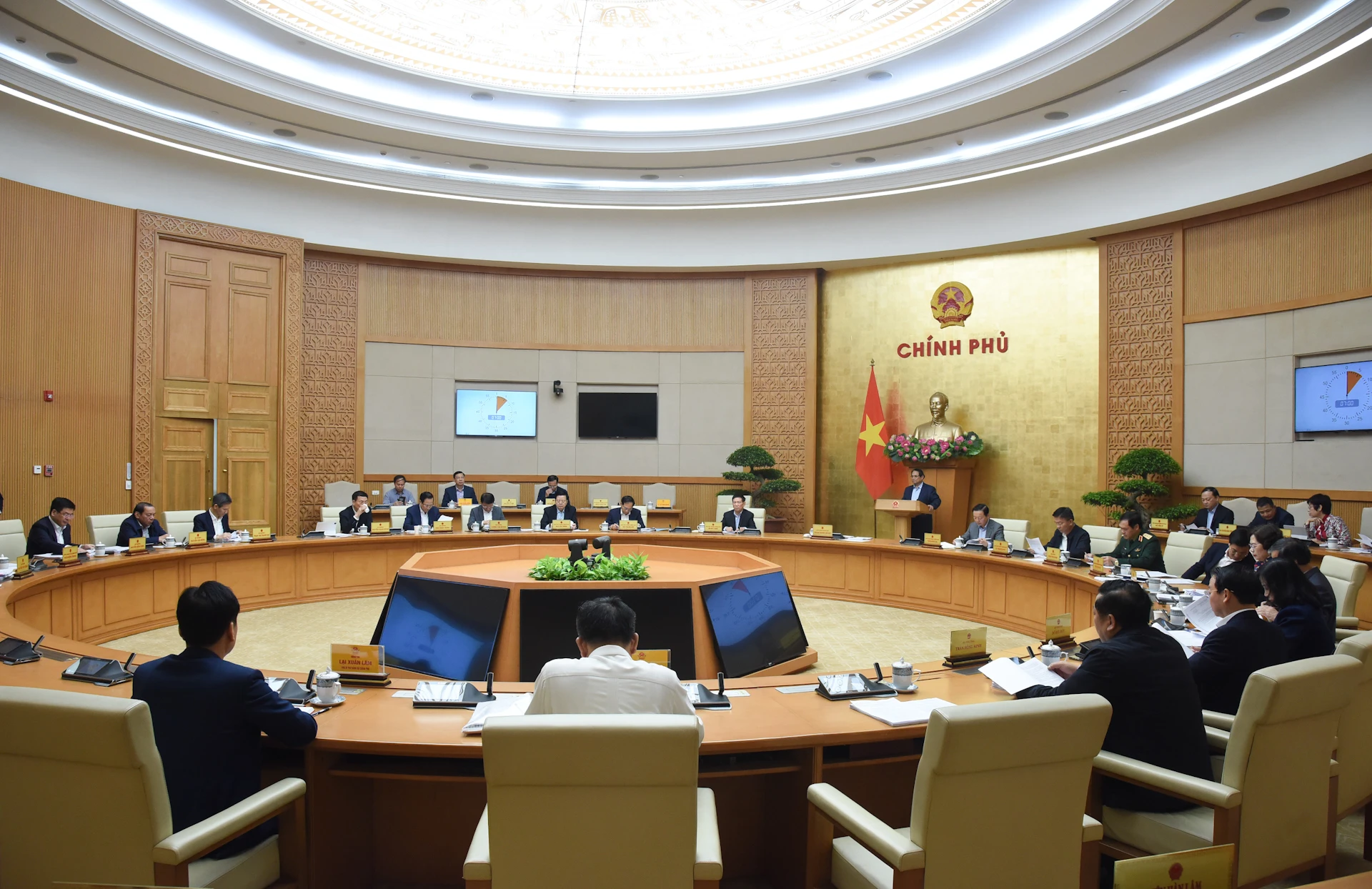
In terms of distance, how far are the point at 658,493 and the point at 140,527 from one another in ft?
19.0

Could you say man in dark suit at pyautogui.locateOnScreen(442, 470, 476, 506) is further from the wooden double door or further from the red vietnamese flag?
the red vietnamese flag

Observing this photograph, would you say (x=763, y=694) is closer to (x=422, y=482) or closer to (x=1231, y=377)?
(x=1231, y=377)

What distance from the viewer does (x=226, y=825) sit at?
6.36 feet

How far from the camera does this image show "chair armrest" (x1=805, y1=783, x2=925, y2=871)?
1812 mm

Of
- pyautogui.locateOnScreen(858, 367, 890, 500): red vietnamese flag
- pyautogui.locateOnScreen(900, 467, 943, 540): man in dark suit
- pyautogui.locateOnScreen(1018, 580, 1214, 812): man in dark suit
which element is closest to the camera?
pyautogui.locateOnScreen(1018, 580, 1214, 812): man in dark suit

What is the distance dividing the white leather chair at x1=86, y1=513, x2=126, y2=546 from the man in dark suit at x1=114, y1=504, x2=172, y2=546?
0.09 metres

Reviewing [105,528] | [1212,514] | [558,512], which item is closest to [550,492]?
[558,512]

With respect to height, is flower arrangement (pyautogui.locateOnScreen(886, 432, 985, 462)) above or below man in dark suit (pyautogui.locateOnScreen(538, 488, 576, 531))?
above

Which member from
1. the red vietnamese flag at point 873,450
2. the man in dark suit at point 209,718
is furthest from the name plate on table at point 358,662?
the red vietnamese flag at point 873,450

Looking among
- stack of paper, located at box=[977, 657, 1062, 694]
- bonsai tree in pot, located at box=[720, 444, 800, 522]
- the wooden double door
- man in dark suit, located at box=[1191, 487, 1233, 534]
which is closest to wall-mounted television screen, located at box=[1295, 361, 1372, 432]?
man in dark suit, located at box=[1191, 487, 1233, 534]

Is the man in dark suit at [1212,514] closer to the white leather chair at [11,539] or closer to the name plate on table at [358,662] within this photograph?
the name plate on table at [358,662]

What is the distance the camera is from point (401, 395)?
10789mm

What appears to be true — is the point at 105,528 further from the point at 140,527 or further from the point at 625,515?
the point at 625,515

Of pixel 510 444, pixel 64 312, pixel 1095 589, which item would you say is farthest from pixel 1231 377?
pixel 64 312
